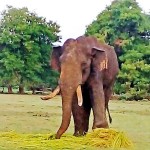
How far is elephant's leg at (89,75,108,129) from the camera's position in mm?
8094

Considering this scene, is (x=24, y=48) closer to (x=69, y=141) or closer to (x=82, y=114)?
(x=82, y=114)

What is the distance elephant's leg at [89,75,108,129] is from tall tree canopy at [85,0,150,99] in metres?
22.8

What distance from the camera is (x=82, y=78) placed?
799 cm

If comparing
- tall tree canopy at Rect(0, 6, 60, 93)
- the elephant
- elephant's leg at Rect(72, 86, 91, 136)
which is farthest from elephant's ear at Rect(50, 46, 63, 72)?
tall tree canopy at Rect(0, 6, 60, 93)

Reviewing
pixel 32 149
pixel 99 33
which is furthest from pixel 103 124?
pixel 99 33

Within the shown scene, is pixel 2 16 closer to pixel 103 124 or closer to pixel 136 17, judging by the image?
pixel 136 17

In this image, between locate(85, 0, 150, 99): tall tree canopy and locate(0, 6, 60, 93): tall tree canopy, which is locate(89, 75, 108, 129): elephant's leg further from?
locate(0, 6, 60, 93): tall tree canopy

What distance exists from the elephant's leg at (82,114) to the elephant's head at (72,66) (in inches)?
18.5

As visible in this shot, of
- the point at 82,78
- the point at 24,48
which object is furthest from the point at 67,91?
the point at 24,48

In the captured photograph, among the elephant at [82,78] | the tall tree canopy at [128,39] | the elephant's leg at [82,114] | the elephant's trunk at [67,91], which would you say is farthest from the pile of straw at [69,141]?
the tall tree canopy at [128,39]

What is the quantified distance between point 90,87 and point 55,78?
29.9 metres

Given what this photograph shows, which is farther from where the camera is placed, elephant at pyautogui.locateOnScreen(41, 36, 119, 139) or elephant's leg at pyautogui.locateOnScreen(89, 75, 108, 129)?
elephant's leg at pyautogui.locateOnScreen(89, 75, 108, 129)

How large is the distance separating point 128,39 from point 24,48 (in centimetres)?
746

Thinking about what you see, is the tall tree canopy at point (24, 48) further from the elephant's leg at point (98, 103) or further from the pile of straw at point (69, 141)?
the pile of straw at point (69, 141)
